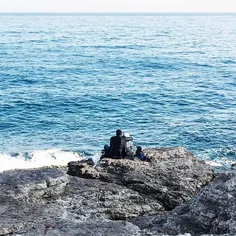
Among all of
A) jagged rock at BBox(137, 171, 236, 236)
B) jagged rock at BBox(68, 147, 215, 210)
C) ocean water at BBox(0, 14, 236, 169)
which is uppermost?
jagged rock at BBox(137, 171, 236, 236)

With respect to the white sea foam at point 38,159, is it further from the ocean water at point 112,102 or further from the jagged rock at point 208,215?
the jagged rock at point 208,215

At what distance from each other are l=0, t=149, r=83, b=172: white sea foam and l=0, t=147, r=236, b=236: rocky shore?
14.3 metres

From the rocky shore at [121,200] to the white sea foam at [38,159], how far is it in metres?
14.3

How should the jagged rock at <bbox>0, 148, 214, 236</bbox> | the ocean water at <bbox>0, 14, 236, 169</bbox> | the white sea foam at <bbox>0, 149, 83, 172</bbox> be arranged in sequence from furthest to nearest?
the ocean water at <bbox>0, 14, 236, 169</bbox> → the white sea foam at <bbox>0, 149, 83, 172</bbox> → the jagged rock at <bbox>0, 148, 214, 236</bbox>

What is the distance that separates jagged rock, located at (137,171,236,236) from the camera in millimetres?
10266

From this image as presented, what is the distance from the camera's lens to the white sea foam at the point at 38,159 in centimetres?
2941

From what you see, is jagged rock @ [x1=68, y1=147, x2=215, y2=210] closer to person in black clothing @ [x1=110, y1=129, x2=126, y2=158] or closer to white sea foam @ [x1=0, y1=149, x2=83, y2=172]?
person in black clothing @ [x1=110, y1=129, x2=126, y2=158]

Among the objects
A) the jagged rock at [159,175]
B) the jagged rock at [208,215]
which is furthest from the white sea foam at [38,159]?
the jagged rock at [208,215]

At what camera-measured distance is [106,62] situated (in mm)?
75250

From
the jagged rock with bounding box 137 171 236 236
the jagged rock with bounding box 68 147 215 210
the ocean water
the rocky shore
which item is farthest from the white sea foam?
the jagged rock with bounding box 137 171 236 236

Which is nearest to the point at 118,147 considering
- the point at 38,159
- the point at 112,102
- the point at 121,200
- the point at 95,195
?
the point at 95,195

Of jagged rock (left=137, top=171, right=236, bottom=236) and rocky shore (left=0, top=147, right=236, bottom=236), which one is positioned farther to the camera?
rocky shore (left=0, top=147, right=236, bottom=236)

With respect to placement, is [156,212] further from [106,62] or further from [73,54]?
[73,54]

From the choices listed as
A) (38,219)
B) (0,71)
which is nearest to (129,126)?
(38,219)
